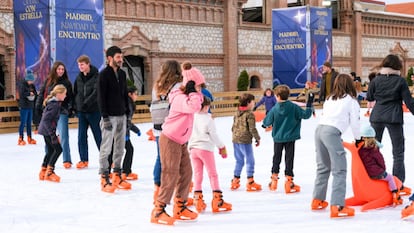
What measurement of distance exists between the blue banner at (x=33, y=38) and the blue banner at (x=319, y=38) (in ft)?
34.5

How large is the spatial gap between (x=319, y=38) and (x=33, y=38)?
11.2 meters

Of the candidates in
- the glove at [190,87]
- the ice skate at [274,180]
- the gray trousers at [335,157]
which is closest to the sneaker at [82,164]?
the ice skate at [274,180]

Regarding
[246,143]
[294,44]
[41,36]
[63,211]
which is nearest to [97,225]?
[63,211]

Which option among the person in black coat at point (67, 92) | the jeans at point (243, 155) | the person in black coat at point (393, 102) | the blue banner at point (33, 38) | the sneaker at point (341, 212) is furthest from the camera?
the blue banner at point (33, 38)

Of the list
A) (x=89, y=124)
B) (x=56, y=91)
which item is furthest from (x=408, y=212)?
(x=89, y=124)

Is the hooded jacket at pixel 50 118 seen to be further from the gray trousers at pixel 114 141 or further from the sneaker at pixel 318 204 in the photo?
the sneaker at pixel 318 204

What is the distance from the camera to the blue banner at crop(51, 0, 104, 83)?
1520cm

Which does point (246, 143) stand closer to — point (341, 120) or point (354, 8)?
point (341, 120)

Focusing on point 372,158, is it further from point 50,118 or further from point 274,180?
point 50,118

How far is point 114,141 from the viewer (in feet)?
22.8

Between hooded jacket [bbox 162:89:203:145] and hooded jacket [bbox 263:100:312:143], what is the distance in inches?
59.4

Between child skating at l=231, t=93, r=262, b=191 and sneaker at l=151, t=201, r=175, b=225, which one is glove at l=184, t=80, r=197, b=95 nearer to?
sneaker at l=151, t=201, r=175, b=225

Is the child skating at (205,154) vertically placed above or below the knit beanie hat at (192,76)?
below

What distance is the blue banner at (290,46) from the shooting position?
22734mm
